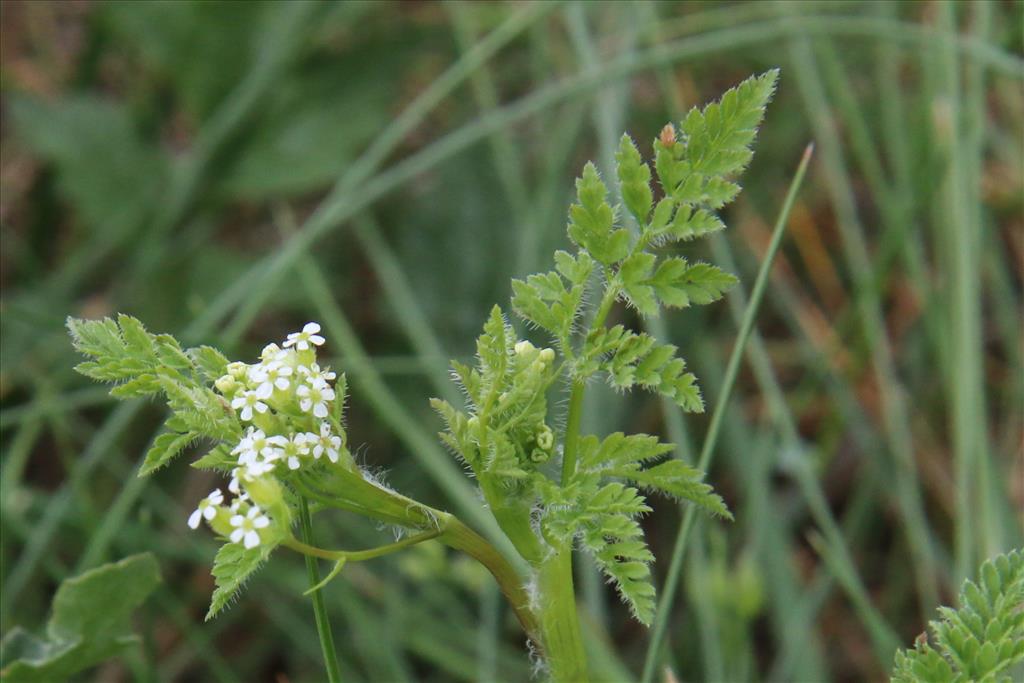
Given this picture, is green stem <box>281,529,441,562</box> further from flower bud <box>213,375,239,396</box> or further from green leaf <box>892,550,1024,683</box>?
green leaf <box>892,550,1024,683</box>

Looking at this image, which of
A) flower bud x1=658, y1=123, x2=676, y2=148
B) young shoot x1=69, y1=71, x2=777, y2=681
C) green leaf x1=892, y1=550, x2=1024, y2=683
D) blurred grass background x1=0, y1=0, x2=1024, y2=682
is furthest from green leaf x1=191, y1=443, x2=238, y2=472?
blurred grass background x1=0, y1=0, x2=1024, y2=682

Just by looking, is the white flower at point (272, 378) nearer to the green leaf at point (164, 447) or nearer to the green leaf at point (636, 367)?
the green leaf at point (164, 447)

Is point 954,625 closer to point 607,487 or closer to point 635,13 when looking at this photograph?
point 607,487

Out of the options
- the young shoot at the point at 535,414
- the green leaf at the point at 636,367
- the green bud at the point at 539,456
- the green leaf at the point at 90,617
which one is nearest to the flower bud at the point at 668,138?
the young shoot at the point at 535,414

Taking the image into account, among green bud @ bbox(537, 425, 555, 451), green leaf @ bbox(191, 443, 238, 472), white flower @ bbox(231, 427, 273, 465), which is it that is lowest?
green bud @ bbox(537, 425, 555, 451)

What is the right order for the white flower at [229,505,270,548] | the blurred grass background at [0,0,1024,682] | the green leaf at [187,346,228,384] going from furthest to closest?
the blurred grass background at [0,0,1024,682], the green leaf at [187,346,228,384], the white flower at [229,505,270,548]

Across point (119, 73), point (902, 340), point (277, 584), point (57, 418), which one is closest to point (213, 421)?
point (57, 418)

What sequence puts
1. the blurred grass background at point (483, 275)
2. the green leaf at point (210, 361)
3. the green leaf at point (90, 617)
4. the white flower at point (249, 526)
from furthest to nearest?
1. the blurred grass background at point (483, 275)
2. the green leaf at point (90, 617)
3. the green leaf at point (210, 361)
4. the white flower at point (249, 526)
